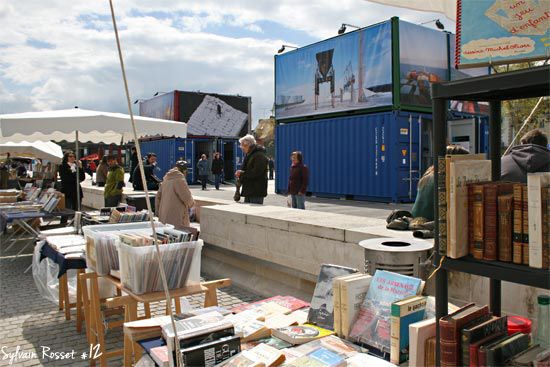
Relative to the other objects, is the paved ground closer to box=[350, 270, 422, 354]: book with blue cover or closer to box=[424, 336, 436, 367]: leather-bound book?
box=[350, 270, 422, 354]: book with blue cover

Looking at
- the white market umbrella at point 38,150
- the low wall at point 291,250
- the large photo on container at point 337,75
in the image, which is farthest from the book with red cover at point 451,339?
the white market umbrella at point 38,150

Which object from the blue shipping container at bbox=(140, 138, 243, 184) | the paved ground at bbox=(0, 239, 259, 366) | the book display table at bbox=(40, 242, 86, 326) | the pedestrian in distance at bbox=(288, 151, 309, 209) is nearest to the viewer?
the paved ground at bbox=(0, 239, 259, 366)

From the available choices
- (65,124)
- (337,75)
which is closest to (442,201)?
(65,124)

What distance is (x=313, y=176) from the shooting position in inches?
680

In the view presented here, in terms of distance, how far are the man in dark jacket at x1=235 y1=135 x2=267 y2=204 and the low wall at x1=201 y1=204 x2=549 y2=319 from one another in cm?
86

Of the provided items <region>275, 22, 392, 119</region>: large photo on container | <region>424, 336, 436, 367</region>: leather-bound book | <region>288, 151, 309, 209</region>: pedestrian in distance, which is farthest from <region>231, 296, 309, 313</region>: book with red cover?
<region>275, 22, 392, 119</region>: large photo on container

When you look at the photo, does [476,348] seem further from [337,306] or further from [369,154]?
[369,154]

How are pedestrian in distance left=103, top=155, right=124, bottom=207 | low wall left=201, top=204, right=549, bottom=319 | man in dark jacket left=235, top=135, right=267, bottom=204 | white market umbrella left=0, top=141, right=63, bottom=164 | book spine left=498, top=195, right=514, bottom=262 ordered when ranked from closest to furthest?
book spine left=498, top=195, right=514, bottom=262 → low wall left=201, top=204, right=549, bottom=319 → man in dark jacket left=235, top=135, right=267, bottom=204 → pedestrian in distance left=103, top=155, right=124, bottom=207 → white market umbrella left=0, top=141, right=63, bottom=164

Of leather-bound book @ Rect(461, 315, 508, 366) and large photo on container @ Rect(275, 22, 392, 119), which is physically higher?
large photo on container @ Rect(275, 22, 392, 119)

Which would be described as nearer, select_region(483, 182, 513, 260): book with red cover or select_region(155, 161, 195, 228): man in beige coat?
select_region(483, 182, 513, 260): book with red cover

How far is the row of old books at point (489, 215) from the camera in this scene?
5.41ft

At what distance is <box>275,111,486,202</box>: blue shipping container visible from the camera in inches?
568

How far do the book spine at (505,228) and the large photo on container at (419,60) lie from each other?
43.2ft

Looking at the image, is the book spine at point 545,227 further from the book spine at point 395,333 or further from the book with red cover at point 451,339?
the book spine at point 395,333
